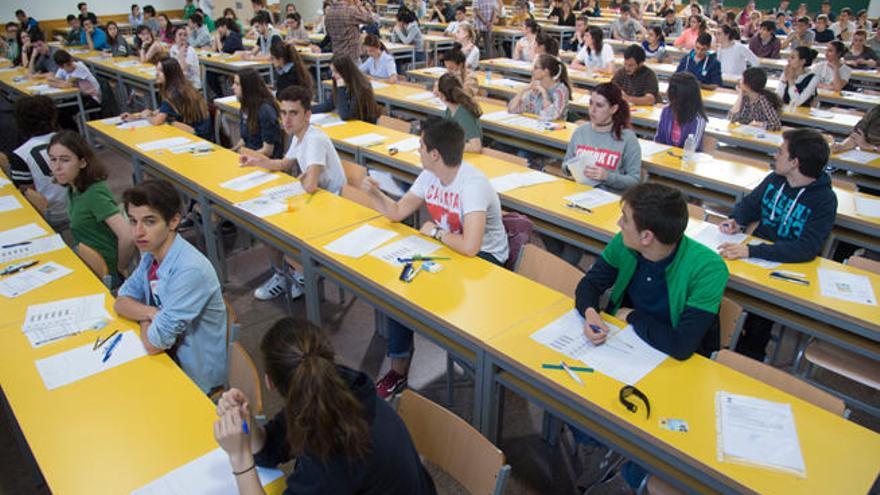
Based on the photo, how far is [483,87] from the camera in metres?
6.75

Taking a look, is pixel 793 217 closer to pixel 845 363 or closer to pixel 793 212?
pixel 793 212

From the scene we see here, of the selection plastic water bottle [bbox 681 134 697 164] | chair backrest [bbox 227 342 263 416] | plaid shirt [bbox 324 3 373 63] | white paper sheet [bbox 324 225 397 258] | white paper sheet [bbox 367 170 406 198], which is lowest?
white paper sheet [bbox 367 170 406 198]

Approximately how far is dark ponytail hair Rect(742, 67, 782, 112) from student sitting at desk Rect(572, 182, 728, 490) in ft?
11.5

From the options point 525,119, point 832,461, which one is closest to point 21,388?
point 832,461

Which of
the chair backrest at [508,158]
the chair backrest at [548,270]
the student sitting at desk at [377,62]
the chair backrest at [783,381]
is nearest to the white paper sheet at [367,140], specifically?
the chair backrest at [508,158]

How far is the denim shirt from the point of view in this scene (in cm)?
217

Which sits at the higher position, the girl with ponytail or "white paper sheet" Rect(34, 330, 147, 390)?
the girl with ponytail

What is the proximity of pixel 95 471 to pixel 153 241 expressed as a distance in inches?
37.7

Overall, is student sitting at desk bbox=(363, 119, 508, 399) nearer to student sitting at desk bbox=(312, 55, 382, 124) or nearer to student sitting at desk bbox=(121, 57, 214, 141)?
student sitting at desk bbox=(312, 55, 382, 124)

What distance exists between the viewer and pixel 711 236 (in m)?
3.07

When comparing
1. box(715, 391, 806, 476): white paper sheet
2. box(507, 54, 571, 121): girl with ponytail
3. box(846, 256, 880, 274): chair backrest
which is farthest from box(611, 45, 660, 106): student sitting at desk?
box(715, 391, 806, 476): white paper sheet

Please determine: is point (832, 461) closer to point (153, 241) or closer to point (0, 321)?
point (153, 241)

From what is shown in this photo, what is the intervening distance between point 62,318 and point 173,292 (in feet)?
1.81

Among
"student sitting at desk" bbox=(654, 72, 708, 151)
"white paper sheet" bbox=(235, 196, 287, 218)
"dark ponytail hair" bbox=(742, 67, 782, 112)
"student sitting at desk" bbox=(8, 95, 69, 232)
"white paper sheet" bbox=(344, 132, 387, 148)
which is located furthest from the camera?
"dark ponytail hair" bbox=(742, 67, 782, 112)
